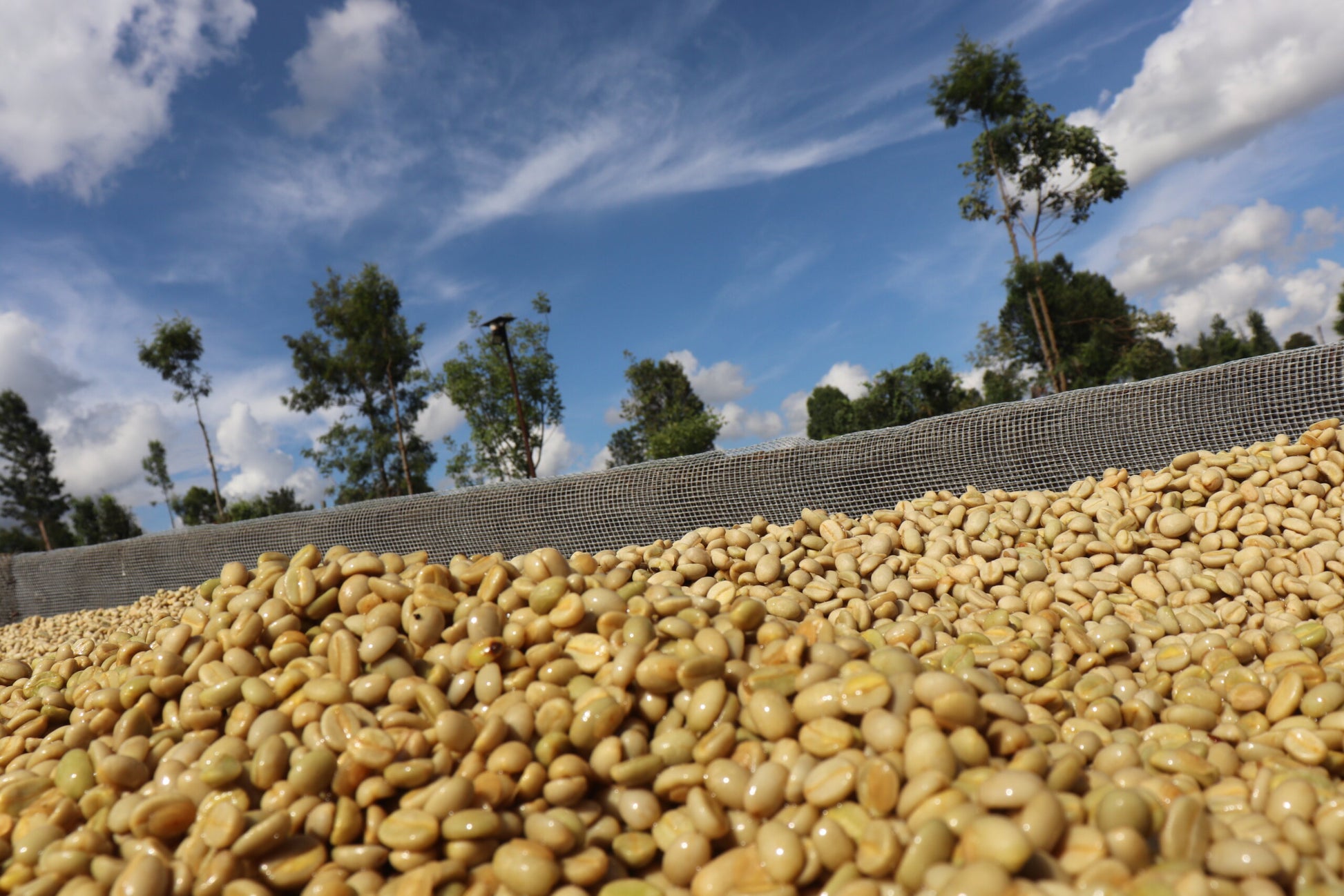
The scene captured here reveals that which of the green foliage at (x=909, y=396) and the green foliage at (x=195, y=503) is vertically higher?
the green foliage at (x=195, y=503)

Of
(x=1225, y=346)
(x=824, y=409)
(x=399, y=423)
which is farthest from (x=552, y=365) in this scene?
(x=1225, y=346)

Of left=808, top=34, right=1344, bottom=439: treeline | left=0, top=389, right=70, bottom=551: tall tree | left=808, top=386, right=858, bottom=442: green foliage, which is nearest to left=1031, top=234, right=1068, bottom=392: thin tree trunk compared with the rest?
left=808, top=34, right=1344, bottom=439: treeline

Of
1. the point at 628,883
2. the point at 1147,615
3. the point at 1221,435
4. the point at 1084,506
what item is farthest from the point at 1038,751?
the point at 1221,435

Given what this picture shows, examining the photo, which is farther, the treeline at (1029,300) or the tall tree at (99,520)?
the tall tree at (99,520)

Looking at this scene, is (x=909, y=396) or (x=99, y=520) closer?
(x=909, y=396)

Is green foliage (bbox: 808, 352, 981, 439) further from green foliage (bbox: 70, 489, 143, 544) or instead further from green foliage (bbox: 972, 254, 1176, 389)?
green foliage (bbox: 70, 489, 143, 544)

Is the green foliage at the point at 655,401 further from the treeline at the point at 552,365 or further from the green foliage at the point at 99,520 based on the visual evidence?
the green foliage at the point at 99,520

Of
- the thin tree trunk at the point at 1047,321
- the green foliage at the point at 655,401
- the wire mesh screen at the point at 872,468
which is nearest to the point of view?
the wire mesh screen at the point at 872,468

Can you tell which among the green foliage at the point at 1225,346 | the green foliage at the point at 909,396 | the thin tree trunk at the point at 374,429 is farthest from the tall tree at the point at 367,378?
the green foliage at the point at 1225,346

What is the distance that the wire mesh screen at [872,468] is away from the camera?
387cm

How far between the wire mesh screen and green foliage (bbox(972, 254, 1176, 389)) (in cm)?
1171

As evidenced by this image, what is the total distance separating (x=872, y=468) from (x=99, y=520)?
3258 cm

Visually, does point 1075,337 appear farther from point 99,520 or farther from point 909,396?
point 99,520

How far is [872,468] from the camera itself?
443 centimetres
